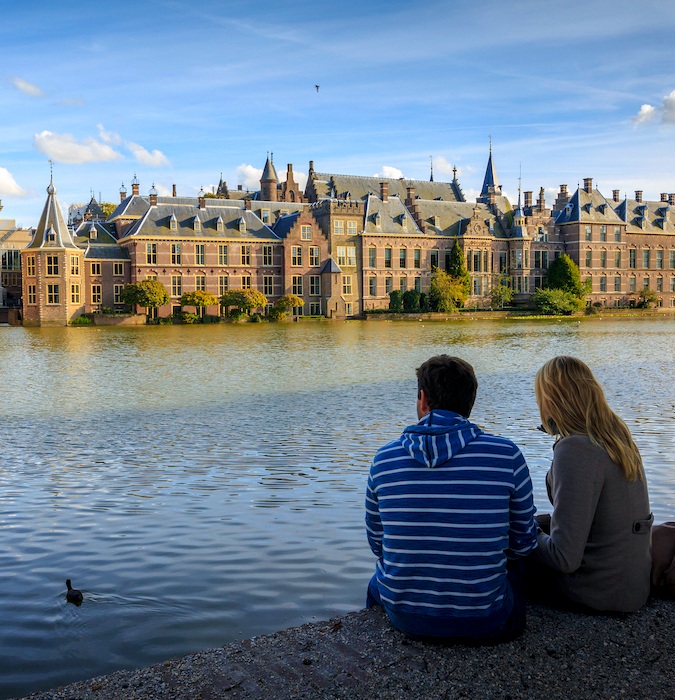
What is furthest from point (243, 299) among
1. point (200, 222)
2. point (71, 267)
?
point (71, 267)

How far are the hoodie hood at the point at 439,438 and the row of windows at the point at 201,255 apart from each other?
6122 centimetres

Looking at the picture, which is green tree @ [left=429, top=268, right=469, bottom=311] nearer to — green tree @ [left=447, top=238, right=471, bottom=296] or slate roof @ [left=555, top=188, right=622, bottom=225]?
green tree @ [left=447, top=238, right=471, bottom=296]

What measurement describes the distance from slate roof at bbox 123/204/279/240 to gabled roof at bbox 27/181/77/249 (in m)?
5.02

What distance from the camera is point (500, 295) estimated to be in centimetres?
7394

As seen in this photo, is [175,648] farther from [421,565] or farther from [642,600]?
[642,600]

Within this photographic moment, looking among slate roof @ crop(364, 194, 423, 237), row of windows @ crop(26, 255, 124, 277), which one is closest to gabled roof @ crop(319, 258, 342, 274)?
slate roof @ crop(364, 194, 423, 237)

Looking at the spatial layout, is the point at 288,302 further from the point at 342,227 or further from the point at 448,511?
the point at 448,511

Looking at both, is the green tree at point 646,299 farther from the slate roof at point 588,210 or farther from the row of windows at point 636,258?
the slate roof at point 588,210

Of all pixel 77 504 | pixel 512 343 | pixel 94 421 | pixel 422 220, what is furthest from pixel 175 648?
pixel 422 220

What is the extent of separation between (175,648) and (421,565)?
1.87 m

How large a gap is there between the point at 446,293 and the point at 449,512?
219 feet

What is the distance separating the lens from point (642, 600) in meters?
4.43

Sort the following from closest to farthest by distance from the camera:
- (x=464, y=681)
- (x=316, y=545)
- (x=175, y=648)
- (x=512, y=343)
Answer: (x=464, y=681), (x=175, y=648), (x=316, y=545), (x=512, y=343)

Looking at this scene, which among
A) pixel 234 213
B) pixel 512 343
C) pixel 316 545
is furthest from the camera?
pixel 234 213
